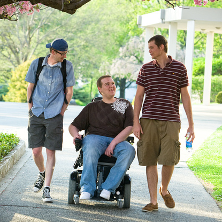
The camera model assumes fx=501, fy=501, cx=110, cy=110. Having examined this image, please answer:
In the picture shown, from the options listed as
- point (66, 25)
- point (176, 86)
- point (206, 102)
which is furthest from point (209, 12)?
point (66, 25)

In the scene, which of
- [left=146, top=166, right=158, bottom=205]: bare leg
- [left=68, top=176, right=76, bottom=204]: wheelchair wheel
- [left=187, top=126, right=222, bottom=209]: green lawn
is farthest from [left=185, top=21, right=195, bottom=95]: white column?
[left=68, top=176, right=76, bottom=204]: wheelchair wheel

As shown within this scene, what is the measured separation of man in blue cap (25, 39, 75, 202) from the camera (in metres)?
5.68

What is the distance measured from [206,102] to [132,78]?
16.8 meters

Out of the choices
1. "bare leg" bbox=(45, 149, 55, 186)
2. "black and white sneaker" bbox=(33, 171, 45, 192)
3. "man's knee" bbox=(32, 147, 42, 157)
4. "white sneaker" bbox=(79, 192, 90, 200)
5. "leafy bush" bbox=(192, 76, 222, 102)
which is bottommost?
"leafy bush" bbox=(192, 76, 222, 102)

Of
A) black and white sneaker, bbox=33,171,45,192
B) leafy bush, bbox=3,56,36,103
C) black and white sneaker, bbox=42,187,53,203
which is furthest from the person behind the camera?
leafy bush, bbox=3,56,36,103

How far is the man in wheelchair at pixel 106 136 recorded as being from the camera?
5164 millimetres

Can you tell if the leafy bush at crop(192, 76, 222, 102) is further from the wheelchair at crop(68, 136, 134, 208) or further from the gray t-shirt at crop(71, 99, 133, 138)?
the wheelchair at crop(68, 136, 134, 208)

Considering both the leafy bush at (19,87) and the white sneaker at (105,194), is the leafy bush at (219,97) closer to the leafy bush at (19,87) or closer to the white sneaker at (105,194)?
the leafy bush at (19,87)

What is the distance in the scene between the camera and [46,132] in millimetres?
5719

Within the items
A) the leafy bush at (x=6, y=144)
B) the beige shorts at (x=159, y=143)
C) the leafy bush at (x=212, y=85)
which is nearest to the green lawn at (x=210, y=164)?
the beige shorts at (x=159, y=143)

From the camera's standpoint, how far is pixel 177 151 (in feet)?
17.5

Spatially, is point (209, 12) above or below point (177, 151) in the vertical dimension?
above

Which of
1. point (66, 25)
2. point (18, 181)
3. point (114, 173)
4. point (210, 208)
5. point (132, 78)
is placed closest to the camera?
point (114, 173)

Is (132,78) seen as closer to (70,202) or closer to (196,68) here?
(196,68)
